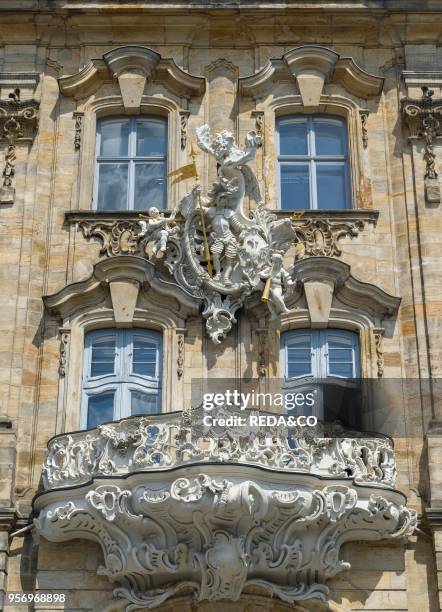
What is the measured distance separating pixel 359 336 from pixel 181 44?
5.34m

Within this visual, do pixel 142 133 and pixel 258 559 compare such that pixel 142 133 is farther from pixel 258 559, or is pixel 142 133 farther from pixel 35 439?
pixel 258 559

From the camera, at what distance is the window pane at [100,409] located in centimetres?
1627

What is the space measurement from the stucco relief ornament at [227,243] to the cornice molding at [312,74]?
4.77ft

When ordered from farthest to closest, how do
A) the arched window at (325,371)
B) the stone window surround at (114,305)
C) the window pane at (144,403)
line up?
the stone window surround at (114,305) → the window pane at (144,403) → the arched window at (325,371)

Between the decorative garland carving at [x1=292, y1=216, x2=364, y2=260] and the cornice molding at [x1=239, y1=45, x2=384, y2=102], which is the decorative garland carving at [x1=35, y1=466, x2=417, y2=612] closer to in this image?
the decorative garland carving at [x1=292, y1=216, x2=364, y2=260]

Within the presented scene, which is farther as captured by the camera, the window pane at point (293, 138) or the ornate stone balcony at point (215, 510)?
the window pane at point (293, 138)

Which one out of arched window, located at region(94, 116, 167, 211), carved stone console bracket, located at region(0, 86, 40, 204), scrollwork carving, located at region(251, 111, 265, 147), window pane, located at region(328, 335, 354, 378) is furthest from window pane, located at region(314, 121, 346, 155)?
carved stone console bracket, located at region(0, 86, 40, 204)

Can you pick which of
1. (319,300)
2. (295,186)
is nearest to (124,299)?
(319,300)

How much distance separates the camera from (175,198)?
58.0ft

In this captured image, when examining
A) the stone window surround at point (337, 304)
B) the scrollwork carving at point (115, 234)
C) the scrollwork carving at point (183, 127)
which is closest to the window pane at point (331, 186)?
the stone window surround at point (337, 304)

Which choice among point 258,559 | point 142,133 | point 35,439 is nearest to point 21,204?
point 142,133

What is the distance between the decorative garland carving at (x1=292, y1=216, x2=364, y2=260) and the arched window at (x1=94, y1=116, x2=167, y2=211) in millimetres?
1978

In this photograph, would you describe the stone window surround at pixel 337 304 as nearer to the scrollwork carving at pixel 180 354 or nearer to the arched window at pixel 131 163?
the scrollwork carving at pixel 180 354

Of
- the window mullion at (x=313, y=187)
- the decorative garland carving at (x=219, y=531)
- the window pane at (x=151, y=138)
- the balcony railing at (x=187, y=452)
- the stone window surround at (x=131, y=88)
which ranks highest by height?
the stone window surround at (x=131, y=88)
